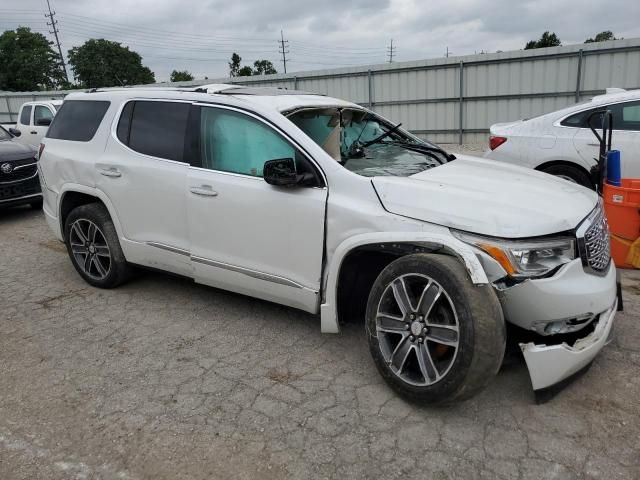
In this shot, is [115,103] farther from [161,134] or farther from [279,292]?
[279,292]

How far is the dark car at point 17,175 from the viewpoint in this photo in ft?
25.3

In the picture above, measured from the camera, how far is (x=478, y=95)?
47.7 ft

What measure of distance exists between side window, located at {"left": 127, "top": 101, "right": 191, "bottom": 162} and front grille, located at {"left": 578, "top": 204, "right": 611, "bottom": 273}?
2802mm

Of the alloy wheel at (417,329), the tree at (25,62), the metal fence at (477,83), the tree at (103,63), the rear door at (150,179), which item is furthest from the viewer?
the tree at (103,63)

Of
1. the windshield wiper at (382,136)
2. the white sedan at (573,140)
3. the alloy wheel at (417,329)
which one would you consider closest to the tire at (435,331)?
the alloy wheel at (417,329)

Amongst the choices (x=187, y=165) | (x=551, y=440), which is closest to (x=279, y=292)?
(x=187, y=165)

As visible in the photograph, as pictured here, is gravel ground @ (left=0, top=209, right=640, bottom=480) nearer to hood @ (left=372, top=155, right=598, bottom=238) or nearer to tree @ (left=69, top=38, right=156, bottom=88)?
hood @ (left=372, top=155, right=598, bottom=238)

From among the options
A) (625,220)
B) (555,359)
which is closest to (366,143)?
(555,359)

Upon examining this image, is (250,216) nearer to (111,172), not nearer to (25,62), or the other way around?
(111,172)

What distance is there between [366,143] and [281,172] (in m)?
1.01

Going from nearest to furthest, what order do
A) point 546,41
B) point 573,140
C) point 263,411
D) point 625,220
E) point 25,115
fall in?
point 263,411
point 625,220
point 573,140
point 25,115
point 546,41

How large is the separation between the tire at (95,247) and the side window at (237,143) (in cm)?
134

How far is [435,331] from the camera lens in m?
2.74

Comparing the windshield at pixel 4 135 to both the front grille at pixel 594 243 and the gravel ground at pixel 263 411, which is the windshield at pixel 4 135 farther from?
the front grille at pixel 594 243
